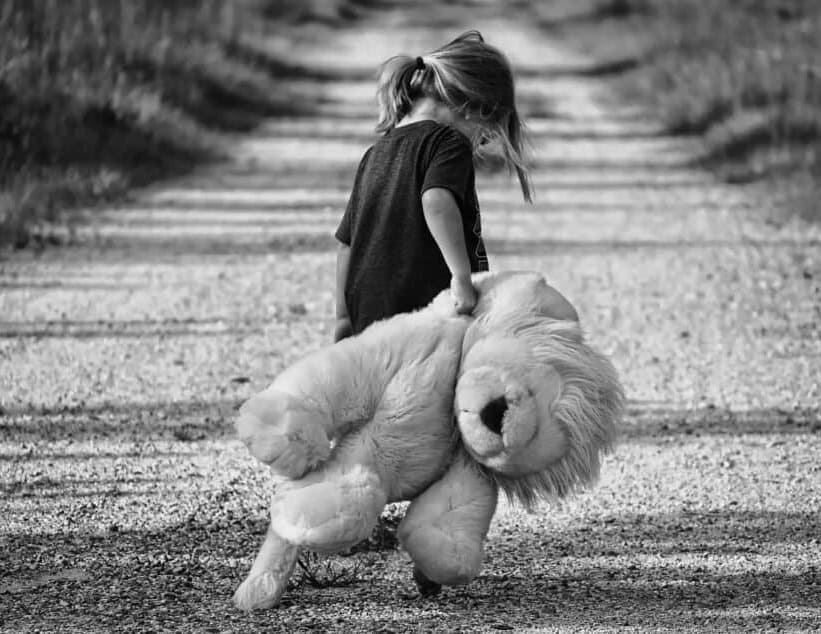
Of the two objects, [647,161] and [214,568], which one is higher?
[214,568]

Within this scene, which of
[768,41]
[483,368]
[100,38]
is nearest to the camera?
[483,368]

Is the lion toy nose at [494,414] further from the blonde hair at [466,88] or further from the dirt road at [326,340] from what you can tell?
the blonde hair at [466,88]

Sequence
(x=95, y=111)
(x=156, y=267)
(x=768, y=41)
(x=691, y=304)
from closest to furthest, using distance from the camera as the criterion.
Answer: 1. (x=691, y=304)
2. (x=156, y=267)
3. (x=95, y=111)
4. (x=768, y=41)

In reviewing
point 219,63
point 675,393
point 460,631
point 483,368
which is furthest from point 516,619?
point 219,63

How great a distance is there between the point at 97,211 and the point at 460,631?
7.29 m

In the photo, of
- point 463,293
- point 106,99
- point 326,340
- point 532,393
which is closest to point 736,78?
point 106,99

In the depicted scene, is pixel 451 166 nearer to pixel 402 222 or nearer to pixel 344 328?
pixel 402 222

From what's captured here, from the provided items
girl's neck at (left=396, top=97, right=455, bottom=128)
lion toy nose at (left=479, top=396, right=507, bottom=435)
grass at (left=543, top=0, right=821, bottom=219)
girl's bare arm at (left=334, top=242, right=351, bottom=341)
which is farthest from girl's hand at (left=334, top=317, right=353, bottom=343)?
grass at (left=543, top=0, right=821, bottom=219)

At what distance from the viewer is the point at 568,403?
3.83 metres

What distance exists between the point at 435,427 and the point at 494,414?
19cm

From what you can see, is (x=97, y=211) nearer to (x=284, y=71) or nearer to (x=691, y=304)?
(x=691, y=304)

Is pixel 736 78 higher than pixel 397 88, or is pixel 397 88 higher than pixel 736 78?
pixel 397 88

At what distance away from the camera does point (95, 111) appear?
12617mm

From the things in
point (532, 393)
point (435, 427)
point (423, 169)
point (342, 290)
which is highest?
point (423, 169)
